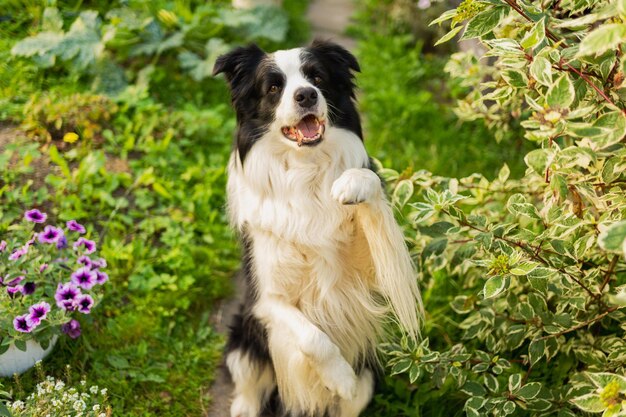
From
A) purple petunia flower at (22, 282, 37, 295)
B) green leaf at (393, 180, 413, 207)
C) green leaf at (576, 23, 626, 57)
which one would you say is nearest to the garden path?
purple petunia flower at (22, 282, 37, 295)

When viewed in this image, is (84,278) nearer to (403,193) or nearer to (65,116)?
(403,193)

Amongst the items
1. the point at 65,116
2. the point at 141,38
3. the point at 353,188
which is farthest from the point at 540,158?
the point at 141,38

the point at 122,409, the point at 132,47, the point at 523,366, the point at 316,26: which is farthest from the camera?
the point at 316,26

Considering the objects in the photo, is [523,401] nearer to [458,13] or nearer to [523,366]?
[523,366]

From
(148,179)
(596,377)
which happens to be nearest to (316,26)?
(148,179)

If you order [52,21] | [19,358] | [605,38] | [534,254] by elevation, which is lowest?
[19,358]

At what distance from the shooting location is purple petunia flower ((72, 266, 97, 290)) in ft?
9.09

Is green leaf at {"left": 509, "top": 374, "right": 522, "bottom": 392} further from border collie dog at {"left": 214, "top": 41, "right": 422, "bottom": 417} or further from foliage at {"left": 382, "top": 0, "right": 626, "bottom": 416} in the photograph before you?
border collie dog at {"left": 214, "top": 41, "right": 422, "bottom": 417}

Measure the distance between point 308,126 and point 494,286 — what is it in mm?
915

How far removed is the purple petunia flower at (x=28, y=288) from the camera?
Answer: 8.88 feet

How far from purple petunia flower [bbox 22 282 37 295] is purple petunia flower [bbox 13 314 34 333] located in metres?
0.19

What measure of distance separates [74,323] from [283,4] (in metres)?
4.17

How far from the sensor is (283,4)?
605 cm

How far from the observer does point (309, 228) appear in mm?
2420
